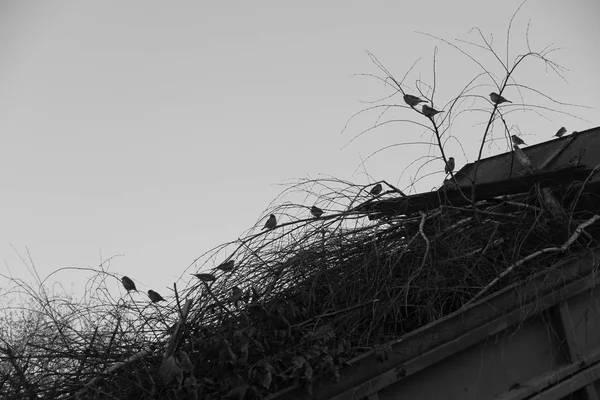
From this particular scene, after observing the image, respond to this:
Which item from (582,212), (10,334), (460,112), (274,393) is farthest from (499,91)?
(10,334)

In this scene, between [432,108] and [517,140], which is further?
[517,140]

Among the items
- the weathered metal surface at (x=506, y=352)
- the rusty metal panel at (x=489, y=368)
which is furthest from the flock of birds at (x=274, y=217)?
the rusty metal panel at (x=489, y=368)

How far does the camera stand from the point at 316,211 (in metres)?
3.71

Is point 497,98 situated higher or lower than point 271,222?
higher

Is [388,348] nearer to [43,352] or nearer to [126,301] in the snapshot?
[126,301]

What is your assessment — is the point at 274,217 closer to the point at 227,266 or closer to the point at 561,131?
the point at 227,266

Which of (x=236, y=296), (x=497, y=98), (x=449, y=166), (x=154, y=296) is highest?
(x=497, y=98)

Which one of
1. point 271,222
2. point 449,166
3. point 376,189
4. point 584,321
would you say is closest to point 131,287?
point 271,222

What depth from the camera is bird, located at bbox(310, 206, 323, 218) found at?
3.70 m

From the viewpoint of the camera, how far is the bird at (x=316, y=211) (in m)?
3.70

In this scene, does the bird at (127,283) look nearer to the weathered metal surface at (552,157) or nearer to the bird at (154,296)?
the bird at (154,296)

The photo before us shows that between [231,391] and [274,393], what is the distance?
16 cm

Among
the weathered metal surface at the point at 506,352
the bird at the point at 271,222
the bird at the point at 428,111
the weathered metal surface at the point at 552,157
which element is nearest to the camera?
the weathered metal surface at the point at 506,352

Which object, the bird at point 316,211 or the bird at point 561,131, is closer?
the bird at point 316,211
